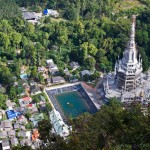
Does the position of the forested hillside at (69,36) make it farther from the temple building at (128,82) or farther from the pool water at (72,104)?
the pool water at (72,104)

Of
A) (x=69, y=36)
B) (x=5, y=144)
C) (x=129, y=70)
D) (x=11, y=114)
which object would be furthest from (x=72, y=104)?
(x=69, y=36)

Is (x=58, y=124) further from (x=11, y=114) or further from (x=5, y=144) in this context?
(x=11, y=114)

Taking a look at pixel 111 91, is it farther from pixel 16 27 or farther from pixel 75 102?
pixel 16 27

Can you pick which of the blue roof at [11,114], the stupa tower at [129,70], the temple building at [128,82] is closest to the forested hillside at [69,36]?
the blue roof at [11,114]

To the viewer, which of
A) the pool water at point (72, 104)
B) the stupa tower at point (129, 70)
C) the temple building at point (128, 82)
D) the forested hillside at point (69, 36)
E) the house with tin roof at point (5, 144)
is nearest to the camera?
the house with tin roof at point (5, 144)

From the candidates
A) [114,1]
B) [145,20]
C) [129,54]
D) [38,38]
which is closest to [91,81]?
[129,54]

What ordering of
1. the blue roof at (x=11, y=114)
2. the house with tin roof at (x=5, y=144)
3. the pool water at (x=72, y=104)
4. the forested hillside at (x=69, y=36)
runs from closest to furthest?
1. the house with tin roof at (x=5, y=144)
2. the blue roof at (x=11, y=114)
3. the pool water at (x=72, y=104)
4. the forested hillside at (x=69, y=36)

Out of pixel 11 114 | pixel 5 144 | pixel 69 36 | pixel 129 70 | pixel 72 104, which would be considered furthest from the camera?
pixel 69 36
